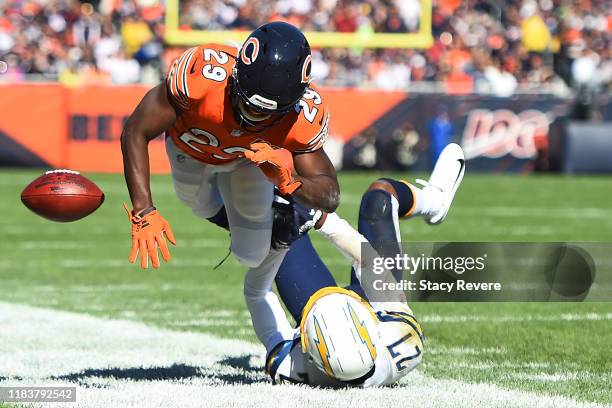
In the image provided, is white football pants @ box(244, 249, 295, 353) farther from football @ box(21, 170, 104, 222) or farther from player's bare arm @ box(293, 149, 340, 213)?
football @ box(21, 170, 104, 222)

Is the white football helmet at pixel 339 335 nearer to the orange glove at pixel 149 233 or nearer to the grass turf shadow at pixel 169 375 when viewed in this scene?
the grass turf shadow at pixel 169 375

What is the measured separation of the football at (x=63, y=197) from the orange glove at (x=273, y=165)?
71 cm

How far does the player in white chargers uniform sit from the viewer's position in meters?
4.46

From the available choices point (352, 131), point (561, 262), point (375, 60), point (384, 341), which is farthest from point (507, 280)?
point (375, 60)

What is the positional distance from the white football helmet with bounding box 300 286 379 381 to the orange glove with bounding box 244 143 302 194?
45 centimetres

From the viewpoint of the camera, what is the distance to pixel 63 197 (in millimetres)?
4594

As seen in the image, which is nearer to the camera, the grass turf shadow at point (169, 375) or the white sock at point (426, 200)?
the grass turf shadow at point (169, 375)

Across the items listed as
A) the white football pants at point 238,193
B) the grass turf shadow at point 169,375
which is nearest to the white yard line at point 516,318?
the grass turf shadow at point 169,375

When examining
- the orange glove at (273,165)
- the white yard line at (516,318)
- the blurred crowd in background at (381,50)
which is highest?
the orange glove at (273,165)

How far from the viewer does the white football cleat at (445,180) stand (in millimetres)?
5449

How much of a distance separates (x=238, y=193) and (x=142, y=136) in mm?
574

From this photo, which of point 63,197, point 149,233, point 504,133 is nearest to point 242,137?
point 149,233

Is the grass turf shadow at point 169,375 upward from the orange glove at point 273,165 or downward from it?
downward

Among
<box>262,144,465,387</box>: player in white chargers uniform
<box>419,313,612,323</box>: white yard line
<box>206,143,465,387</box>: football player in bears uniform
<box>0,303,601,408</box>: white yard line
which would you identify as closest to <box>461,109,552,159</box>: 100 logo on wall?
<box>419,313,612,323</box>: white yard line
